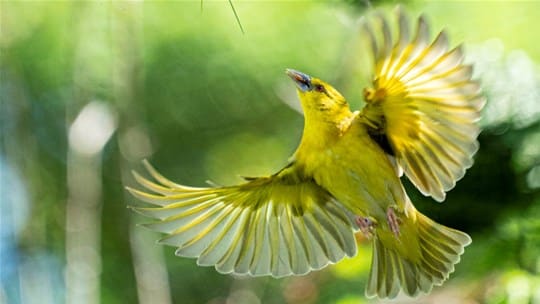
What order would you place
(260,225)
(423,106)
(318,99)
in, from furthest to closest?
(260,225), (318,99), (423,106)

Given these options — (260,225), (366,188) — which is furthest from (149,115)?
(366,188)

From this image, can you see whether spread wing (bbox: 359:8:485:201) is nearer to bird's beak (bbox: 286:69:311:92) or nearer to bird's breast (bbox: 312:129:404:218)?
bird's breast (bbox: 312:129:404:218)

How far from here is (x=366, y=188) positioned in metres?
3.07

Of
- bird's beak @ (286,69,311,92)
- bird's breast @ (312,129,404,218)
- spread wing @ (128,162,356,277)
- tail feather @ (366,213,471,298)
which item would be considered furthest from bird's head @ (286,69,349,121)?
tail feather @ (366,213,471,298)

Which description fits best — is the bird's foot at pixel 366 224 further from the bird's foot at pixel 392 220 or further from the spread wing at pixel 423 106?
the spread wing at pixel 423 106

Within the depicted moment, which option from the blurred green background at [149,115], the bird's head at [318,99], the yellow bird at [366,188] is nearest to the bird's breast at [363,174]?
the yellow bird at [366,188]

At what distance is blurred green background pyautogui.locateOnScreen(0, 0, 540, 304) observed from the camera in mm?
4180

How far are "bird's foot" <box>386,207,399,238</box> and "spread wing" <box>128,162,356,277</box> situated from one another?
34cm

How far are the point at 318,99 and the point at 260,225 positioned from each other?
66cm

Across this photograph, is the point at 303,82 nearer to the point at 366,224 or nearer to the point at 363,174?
the point at 363,174

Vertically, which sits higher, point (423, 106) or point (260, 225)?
point (423, 106)

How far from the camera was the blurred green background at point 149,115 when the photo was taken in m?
4.18

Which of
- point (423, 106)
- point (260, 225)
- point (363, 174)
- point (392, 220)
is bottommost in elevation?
point (260, 225)

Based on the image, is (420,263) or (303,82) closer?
(303,82)
